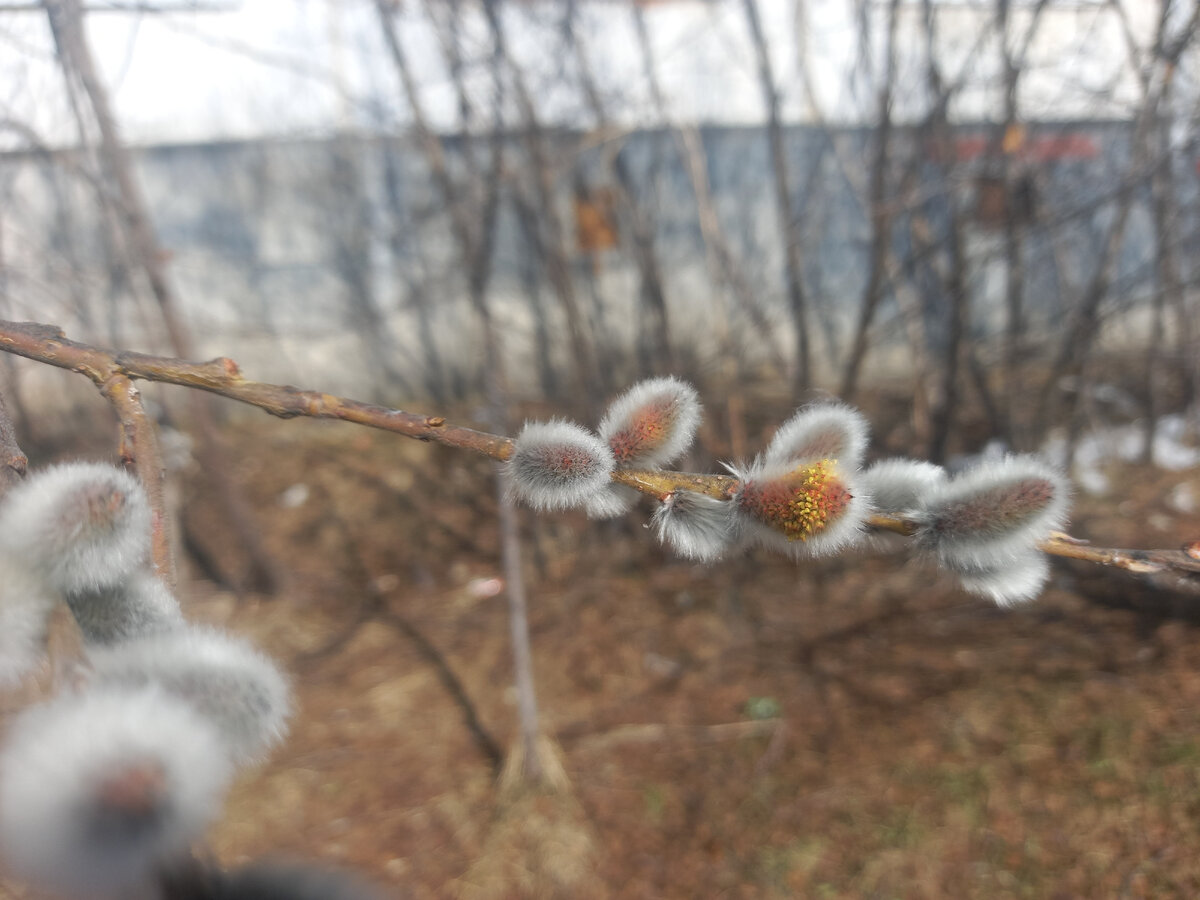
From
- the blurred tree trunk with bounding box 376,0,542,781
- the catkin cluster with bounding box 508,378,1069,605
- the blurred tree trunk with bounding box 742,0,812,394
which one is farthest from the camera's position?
the blurred tree trunk with bounding box 742,0,812,394

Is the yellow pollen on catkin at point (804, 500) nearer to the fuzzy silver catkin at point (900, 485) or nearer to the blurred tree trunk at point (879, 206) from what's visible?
the fuzzy silver catkin at point (900, 485)

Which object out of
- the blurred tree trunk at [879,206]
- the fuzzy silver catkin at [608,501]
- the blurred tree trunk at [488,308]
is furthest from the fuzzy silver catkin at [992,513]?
the blurred tree trunk at [879,206]

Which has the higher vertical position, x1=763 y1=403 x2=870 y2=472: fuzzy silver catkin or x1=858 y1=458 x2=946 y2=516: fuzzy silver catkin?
x1=763 y1=403 x2=870 y2=472: fuzzy silver catkin

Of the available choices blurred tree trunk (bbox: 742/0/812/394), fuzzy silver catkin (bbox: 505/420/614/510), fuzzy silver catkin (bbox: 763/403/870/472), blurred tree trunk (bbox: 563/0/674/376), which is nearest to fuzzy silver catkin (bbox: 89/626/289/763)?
fuzzy silver catkin (bbox: 505/420/614/510)

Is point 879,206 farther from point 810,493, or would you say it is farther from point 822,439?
point 810,493

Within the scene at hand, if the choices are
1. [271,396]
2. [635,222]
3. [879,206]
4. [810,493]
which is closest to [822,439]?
[810,493]

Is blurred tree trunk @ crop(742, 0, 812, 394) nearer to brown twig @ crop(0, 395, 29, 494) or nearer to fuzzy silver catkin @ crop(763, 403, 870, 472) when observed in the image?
fuzzy silver catkin @ crop(763, 403, 870, 472)
